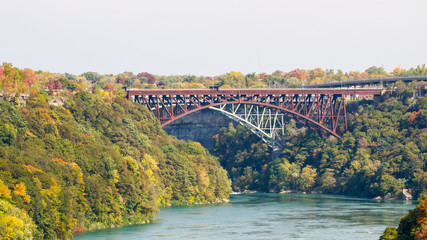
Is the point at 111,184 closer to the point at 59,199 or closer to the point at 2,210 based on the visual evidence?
the point at 59,199

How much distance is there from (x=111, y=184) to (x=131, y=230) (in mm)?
7668

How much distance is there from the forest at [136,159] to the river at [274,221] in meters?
4.25

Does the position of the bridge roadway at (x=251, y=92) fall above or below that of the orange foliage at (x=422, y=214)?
above

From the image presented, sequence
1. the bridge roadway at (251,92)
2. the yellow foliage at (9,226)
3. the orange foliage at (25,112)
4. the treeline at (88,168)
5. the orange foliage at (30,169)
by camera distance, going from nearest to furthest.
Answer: the yellow foliage at (9,226), the treeline at (88,168), the orange foliage at (30,169), the orange foliage at (25,112), the bridge roadway at (251,92)

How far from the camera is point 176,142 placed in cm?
15500

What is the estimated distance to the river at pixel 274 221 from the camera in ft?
330

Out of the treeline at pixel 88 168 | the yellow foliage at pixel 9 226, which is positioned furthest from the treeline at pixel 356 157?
the yellow foliage at pixel 9 226

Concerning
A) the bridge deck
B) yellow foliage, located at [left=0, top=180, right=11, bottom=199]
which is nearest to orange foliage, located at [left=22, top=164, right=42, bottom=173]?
yellow foliage, located at [left=0, top=180, right=11, bottom=199]

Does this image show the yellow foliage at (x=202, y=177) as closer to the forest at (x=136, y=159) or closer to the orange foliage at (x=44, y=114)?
the forest at (x=136, y=159)

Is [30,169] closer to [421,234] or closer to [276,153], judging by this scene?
[421,234]

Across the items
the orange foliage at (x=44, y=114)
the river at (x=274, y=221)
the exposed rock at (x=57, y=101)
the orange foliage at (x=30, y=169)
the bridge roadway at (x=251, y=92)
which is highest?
the bridge roadway at (x=251, y=92)

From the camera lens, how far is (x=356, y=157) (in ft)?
535

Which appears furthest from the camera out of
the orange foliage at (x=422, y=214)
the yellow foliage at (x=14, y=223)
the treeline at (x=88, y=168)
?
the treeline at (x=88, y=168)

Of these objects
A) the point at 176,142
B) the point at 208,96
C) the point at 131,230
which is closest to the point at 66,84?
the point at 176,142
